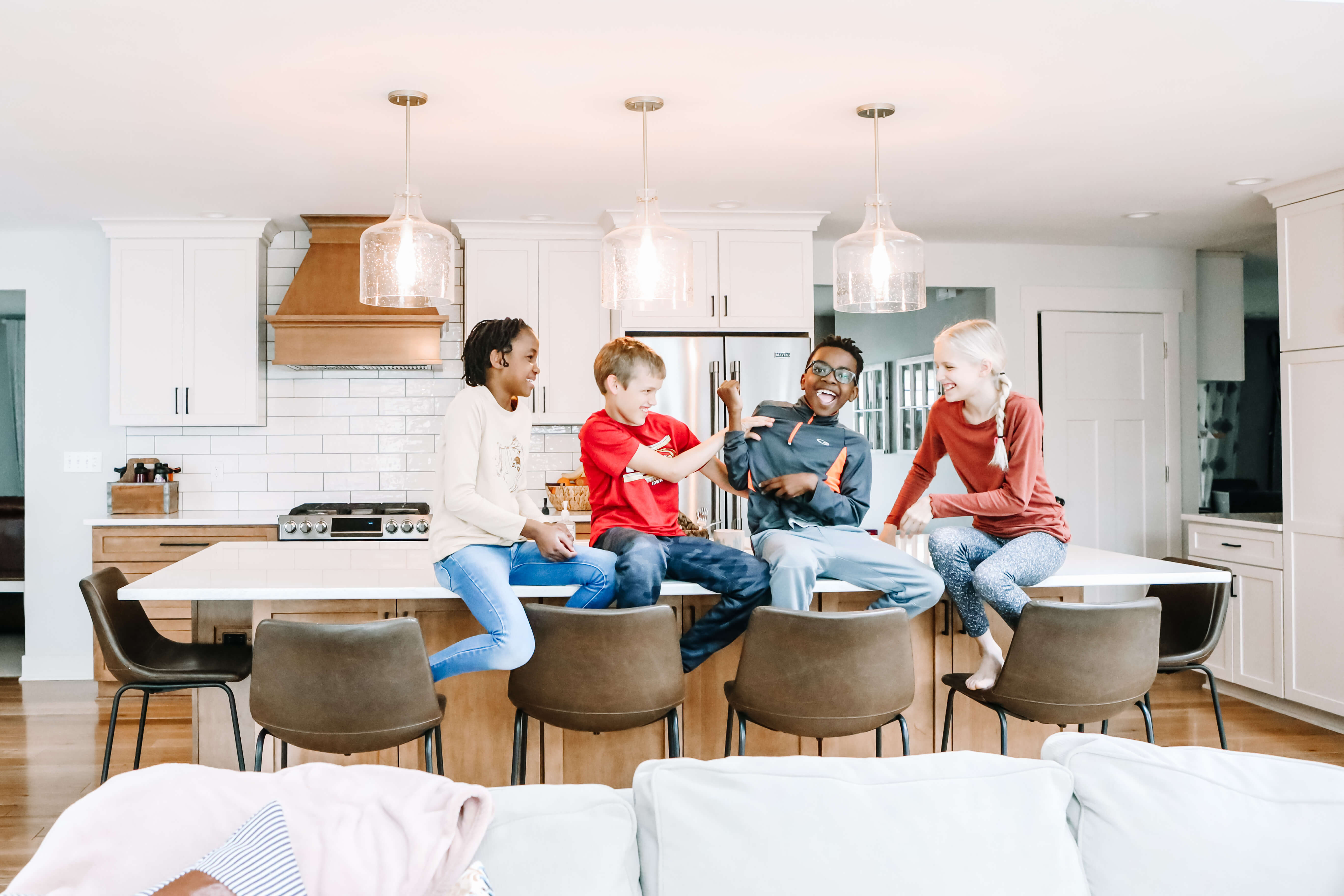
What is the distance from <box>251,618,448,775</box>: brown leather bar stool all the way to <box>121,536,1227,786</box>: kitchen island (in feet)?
1.11

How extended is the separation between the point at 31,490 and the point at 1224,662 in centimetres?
602

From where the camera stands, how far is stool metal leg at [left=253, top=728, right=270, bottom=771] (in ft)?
7.07

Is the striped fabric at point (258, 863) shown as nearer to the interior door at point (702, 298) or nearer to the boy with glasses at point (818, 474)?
the boy with glasses at point (818, 474)

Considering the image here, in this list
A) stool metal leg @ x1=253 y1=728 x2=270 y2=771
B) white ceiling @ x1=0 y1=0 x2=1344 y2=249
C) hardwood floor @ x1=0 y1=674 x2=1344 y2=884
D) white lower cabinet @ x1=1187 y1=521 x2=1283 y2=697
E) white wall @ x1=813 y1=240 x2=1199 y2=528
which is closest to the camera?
stool metal leg @ x1=253 y1=728 x2=270 y2=771

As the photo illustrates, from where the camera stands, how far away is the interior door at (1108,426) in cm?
535

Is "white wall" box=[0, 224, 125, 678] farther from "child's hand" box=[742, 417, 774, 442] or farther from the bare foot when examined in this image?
the bare foot

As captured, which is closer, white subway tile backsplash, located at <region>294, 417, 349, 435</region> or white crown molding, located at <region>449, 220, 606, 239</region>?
white crown molding, located at <region>449, 220, 606, 239</region>

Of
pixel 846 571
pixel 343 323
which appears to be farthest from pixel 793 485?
pixel 343 323

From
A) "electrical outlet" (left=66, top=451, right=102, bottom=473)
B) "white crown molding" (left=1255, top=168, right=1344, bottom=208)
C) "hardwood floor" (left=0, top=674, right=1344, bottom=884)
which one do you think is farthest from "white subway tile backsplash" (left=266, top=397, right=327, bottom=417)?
"white crown molding" (left=1255, top=168, right=1344, bottom=208)

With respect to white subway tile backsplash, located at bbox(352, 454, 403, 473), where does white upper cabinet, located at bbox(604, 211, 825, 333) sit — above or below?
above

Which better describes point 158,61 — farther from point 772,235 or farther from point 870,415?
point 870,415

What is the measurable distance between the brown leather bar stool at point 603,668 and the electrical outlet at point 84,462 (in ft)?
12.4

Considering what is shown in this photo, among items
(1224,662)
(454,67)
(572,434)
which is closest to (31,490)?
(572,434)

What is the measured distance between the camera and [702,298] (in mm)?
4652
